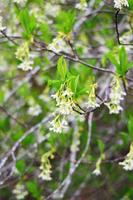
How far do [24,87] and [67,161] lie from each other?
0.62 m

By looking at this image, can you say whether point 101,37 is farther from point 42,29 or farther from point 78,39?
point 42,29

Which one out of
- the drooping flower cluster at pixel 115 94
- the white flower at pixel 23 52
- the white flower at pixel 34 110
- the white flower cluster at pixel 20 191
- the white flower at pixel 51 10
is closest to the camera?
the drooping flower cluster at pixel 115 94

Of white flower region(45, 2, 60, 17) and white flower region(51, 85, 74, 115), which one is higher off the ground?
white flower region(45, 2, 60, 17)

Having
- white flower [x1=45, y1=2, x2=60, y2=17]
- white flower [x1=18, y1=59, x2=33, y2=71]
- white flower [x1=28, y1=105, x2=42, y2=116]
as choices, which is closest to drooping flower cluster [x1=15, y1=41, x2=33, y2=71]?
white flower [x1=18, y1=59, x2=33, y2=71]

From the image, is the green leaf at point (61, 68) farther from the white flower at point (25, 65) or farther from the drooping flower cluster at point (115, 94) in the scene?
the white flower at point (25, 65)

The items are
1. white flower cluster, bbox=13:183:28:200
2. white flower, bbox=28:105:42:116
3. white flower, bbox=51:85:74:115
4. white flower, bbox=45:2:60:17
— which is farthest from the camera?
white flower, bbox=28:105:42:116

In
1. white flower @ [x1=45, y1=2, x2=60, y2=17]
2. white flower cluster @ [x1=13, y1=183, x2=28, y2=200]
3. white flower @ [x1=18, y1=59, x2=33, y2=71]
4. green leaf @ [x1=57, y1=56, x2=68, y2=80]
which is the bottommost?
white flower cluster @ [x1=13, y1=183, x2=28, y2=200]

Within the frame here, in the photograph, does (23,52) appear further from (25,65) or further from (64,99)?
(64,99)

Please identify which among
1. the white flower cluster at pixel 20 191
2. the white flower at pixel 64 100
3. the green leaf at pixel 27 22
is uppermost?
the green leaf at pixel 27 22

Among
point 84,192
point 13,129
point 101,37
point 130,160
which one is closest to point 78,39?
point 101,37

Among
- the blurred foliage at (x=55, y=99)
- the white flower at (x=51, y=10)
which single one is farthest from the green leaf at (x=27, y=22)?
the white flower at (x=51, y=10)

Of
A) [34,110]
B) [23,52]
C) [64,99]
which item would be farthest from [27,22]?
[34,110]

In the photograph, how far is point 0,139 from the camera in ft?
10.4

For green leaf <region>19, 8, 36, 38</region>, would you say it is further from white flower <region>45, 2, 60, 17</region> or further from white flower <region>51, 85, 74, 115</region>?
white flower <region>45, 2, 60, 17</region>
